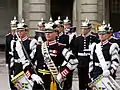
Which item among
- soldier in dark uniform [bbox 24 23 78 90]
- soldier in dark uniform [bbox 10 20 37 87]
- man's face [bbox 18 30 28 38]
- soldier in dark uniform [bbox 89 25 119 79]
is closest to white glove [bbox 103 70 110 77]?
soldier in dark uniform [bbox 89 25 119 79]

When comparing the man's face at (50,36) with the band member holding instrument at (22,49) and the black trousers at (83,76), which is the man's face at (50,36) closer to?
the band member holding instrument at (22,49)

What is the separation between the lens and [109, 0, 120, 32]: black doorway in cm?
2255

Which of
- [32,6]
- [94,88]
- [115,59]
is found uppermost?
[32,6]

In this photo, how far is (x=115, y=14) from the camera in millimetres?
22797

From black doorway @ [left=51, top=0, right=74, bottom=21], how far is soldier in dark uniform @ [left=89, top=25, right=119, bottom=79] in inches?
542

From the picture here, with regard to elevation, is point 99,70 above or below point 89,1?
below

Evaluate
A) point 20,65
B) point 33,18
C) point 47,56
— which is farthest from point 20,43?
point 33,18

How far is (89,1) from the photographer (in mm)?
17875

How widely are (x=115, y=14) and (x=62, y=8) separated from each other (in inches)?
114

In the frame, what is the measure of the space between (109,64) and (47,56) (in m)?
1.21

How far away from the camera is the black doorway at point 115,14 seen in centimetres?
2255

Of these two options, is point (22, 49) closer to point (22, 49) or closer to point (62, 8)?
point (22, 49)

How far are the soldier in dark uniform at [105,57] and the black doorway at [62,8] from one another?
45.2ft

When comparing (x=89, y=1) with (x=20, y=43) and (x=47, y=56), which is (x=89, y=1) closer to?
(x=20, y=43)
